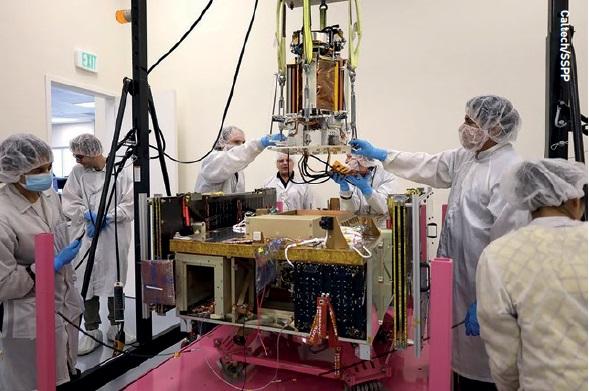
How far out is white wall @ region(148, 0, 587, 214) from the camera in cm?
308

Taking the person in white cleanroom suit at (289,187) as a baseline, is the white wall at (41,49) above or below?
above

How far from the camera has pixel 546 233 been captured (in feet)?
3.44

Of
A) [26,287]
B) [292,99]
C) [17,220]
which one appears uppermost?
[292,99]

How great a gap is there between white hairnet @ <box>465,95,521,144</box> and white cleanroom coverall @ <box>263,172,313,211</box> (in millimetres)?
1703

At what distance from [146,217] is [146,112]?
0.69 m

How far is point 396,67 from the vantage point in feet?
11.2

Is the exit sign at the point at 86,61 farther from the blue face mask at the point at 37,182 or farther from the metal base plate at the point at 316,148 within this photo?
the metal base plate at the point at 316,148

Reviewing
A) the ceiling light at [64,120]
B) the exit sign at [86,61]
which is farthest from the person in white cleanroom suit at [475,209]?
the ceiling light at [64,120]

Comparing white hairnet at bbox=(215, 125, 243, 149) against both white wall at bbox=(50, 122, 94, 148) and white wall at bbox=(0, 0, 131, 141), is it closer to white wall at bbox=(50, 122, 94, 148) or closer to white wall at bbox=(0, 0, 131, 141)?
white wall at bbox=(0, 0, 131, 141)

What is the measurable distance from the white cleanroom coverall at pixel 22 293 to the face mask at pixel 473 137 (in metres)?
1.97

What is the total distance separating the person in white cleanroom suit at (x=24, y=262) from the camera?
1.69 meters

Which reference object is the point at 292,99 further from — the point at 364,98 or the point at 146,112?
the point at 364,98

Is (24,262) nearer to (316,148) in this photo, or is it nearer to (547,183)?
(316,148)

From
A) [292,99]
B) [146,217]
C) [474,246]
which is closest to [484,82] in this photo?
[474,246]
